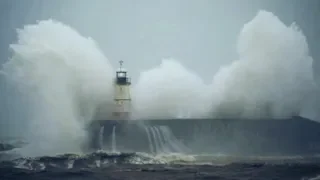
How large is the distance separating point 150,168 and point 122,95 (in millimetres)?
565

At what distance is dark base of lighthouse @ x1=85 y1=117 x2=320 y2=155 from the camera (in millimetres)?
3434

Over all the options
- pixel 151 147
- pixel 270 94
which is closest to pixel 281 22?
pixel 270 94

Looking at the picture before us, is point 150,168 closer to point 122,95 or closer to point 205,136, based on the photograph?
point 205,136

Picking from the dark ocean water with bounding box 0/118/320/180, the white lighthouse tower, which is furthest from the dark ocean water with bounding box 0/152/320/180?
the white lighthouse tower

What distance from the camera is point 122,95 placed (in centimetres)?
344

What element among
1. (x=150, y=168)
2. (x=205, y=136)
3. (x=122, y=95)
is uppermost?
(x=122, y=95)

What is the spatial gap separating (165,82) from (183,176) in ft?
2.27

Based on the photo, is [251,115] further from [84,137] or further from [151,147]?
[84,137]

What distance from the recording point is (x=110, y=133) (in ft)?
11.3

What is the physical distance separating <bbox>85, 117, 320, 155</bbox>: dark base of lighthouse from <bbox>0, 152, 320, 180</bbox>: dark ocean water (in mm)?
65

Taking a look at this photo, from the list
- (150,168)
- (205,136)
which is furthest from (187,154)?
(150,168)

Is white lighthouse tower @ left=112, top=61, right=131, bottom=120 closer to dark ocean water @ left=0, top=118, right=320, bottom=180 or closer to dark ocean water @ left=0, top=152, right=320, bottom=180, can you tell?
dark ocean water @ left=0, top=118, right=320, bottom=180

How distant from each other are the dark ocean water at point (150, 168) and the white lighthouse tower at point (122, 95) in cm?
30

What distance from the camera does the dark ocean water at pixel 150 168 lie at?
3.38m
